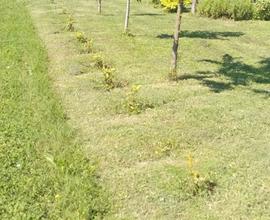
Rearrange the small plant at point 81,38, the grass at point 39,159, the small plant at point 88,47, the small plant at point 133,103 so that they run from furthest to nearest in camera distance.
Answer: the small plant at point 81,38, the small plant at point 88,47, the small plant at point 133,103, the grass at point 39,159

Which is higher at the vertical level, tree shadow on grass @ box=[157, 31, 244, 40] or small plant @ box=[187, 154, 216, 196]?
small plant @ box=[187, 154, 216, 196]

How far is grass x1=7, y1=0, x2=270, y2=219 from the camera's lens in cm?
934

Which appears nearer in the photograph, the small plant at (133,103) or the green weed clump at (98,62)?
the small plant at (133,103)

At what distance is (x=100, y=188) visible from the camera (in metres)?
9.74

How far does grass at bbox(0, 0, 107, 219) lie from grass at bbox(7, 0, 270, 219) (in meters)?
0.42

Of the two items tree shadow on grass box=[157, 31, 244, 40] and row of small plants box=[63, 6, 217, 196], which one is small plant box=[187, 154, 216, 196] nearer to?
row of small plants box=[63, 6, 217, 196]

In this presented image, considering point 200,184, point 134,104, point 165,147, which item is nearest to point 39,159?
point 165,147

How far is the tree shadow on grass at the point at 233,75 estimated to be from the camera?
640 inches

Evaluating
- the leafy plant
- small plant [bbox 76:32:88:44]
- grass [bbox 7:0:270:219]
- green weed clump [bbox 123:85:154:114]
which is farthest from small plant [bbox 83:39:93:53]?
the leafy plant

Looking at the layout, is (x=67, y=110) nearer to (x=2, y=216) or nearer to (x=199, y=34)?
(x=2, y=216)

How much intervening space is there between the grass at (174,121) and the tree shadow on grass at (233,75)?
38 millimetres

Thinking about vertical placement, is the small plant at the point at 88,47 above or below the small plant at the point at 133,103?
below

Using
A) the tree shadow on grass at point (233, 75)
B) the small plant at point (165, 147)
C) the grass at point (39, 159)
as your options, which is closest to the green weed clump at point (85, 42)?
the grass at point (39, 159)

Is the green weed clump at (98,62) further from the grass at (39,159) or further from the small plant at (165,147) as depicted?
the small plant at (165,147)
